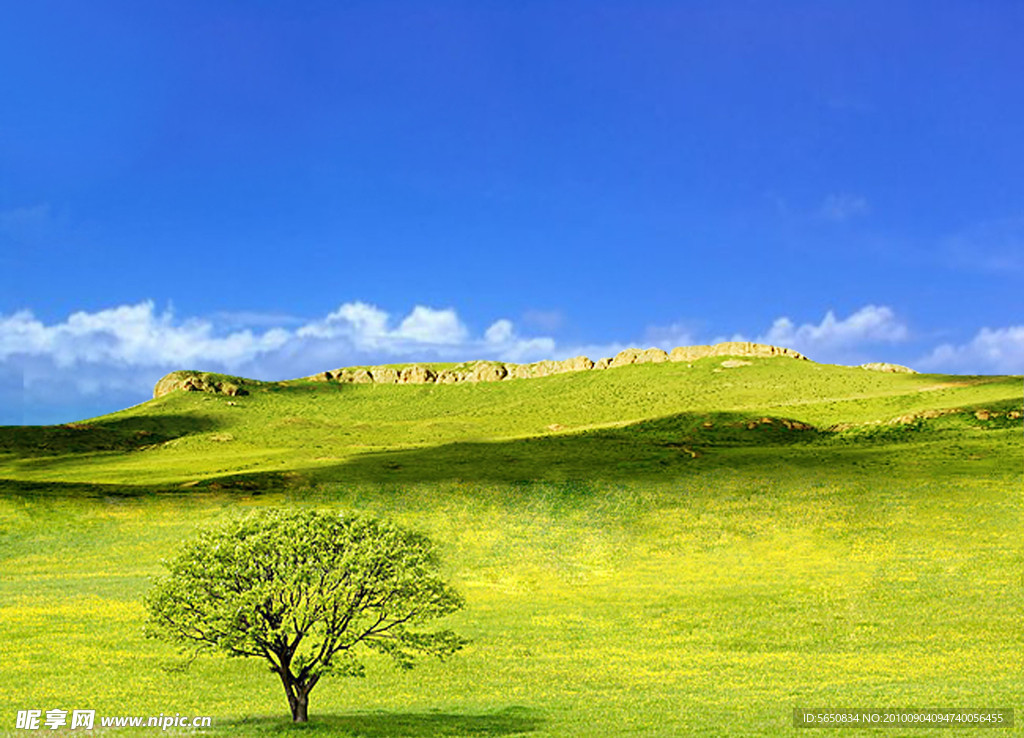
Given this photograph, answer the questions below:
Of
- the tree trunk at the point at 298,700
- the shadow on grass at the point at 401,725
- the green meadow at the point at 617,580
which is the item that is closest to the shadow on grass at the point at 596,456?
the green meadow at the point at 617,580

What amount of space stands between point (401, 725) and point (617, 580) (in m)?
36.0

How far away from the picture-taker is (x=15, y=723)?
31.6m

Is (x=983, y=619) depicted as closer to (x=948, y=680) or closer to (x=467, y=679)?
(x=948, y=680)

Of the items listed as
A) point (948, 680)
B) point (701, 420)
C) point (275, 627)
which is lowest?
point (948, 680)

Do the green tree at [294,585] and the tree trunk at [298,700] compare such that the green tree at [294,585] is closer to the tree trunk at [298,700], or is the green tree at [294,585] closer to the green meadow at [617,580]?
the tree trunk at [298,700]

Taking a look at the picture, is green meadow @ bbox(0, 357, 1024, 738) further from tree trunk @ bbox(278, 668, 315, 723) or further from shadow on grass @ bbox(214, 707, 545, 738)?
tree trunk @ bbox(278, 668, 315, 723)

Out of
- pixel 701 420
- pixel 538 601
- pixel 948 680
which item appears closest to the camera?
pixel 948 680

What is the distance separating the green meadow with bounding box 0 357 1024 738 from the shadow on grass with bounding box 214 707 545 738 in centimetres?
18

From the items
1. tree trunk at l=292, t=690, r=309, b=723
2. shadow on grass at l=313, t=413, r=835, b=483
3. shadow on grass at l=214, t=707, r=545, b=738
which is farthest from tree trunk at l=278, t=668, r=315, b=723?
shadow on grass at l=313, t=413, r=835, b=483

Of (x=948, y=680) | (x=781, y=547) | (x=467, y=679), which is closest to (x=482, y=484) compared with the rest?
(x=781, y=547)

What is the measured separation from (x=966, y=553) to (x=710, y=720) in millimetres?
45156

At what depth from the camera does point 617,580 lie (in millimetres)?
65562

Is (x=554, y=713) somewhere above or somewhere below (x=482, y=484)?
below

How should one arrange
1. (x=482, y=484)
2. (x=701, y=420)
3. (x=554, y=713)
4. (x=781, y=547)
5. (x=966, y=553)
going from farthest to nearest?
(x=701, y=420) < (x=482, y=484) < (x=781, y=547) < (x=966, y=553) < (x=554, y=713)
